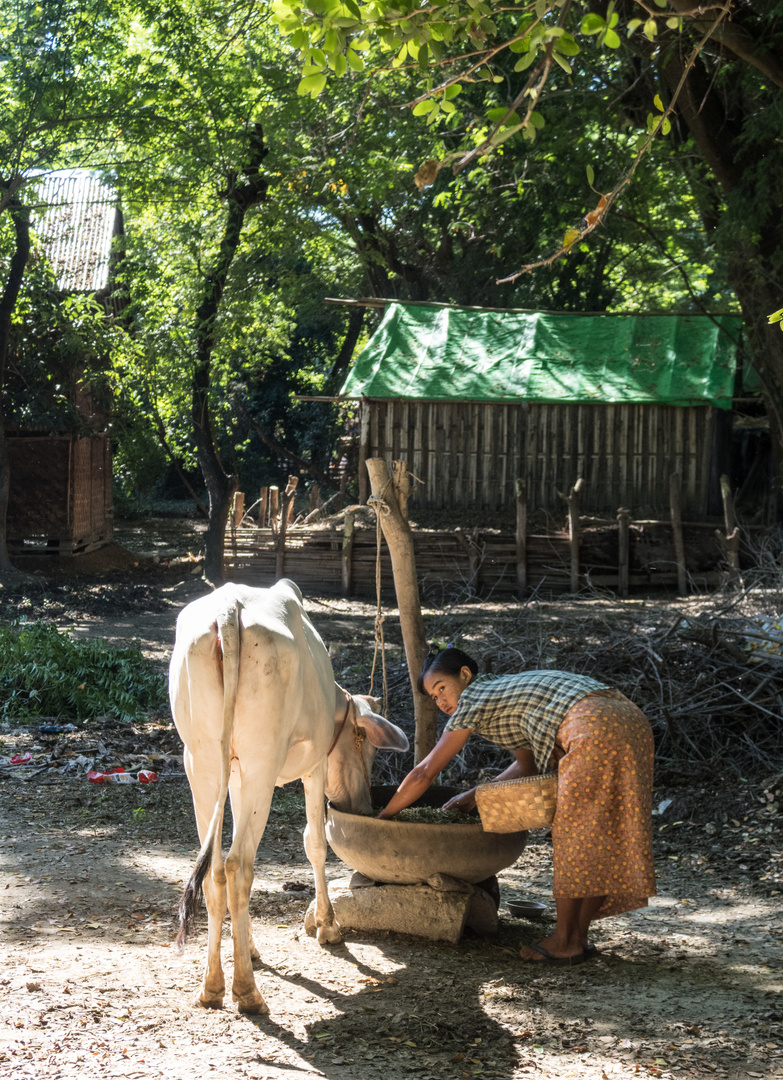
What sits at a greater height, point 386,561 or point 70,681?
point 386,561

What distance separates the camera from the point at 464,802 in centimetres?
508

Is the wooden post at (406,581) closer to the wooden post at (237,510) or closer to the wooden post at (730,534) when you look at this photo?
the wooden post at (730,534)

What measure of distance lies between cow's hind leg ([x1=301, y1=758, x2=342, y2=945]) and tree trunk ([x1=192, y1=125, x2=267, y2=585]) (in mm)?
11413

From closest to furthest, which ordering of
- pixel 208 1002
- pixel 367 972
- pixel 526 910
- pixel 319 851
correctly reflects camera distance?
pixel 208 1002
pixel 367 972
pixel 319 851
pixel 526 910

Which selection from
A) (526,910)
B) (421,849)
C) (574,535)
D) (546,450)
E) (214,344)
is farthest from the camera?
(546,450)

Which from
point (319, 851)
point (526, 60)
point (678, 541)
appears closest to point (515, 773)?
point (319, 851)

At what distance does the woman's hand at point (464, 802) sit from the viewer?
505 cm

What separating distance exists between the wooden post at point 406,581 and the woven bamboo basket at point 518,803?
1.27m

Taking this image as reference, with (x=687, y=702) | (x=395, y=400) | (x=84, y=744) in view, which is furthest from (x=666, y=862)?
(x=395, y=400)

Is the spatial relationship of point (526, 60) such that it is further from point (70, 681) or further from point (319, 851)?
point (70, 681)

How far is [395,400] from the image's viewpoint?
1706 cm

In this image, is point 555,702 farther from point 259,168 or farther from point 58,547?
point 58,547

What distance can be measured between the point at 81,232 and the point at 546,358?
424 inches

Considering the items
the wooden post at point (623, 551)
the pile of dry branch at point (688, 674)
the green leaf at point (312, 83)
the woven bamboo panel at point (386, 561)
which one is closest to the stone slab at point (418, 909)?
the pile of dry branch at point (688, 674)
